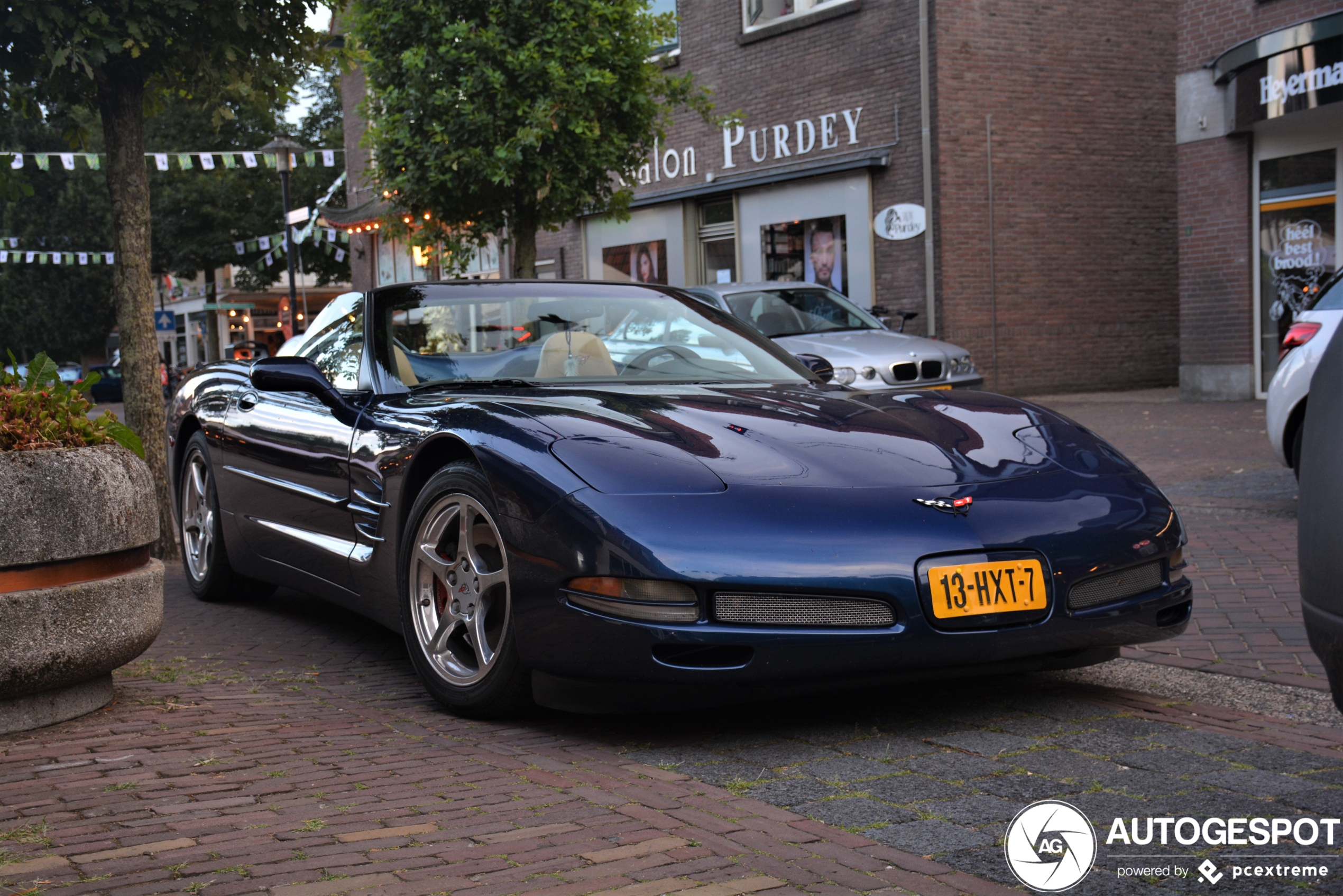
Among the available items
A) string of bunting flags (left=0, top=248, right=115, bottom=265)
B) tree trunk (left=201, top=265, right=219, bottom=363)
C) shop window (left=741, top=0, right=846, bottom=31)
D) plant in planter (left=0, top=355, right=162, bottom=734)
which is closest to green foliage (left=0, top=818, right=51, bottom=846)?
plant in planter (left=0, top=355, right=162, bottom=734)

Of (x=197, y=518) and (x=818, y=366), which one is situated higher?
(x=818, y=366)

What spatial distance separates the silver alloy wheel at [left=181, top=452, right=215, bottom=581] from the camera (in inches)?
239

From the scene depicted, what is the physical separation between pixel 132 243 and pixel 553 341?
3665mm

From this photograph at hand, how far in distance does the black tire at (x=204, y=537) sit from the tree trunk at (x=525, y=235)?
9362 mm

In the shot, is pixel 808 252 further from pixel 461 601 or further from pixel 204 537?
pixel 461 601

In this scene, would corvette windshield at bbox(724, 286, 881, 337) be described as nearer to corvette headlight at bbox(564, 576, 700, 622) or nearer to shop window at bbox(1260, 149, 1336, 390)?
shop window at bbox(1260, 149, 1336, 390)

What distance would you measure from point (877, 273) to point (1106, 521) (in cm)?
1544

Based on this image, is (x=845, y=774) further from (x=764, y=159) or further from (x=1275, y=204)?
(x=764, y=159)

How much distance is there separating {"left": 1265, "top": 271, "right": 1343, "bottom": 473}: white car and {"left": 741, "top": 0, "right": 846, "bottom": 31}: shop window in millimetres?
13057

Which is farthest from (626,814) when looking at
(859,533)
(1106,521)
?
(1106,521)

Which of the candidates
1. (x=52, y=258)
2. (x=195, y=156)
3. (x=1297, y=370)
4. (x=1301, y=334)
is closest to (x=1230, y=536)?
(x=1297, y=370)

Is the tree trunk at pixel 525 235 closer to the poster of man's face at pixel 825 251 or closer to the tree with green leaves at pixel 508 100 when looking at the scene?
the tree with green leaves at pixel 508 100

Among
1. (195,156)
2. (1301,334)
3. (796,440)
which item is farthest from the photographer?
(195,156)

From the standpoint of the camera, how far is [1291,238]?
49.6ft
